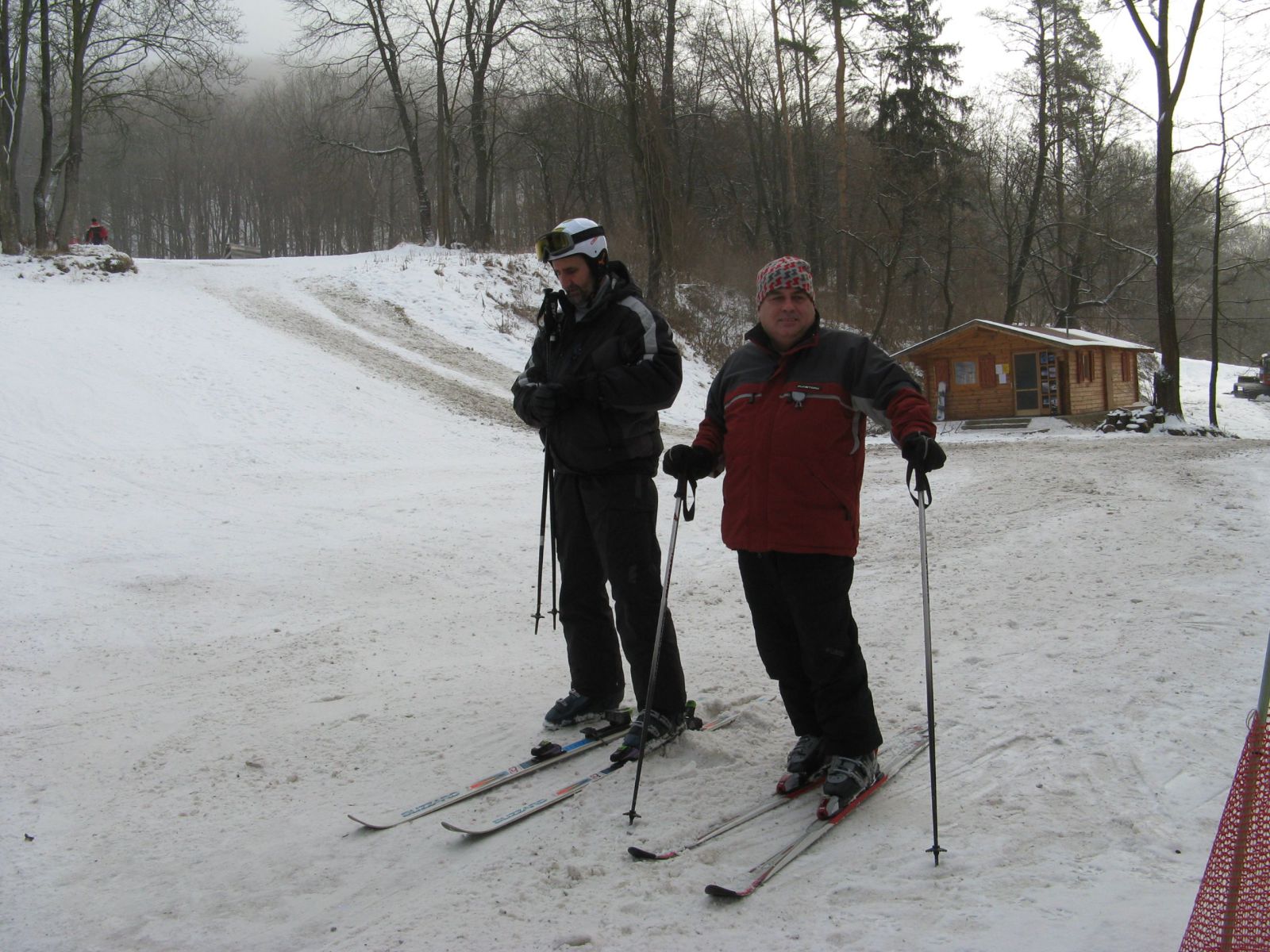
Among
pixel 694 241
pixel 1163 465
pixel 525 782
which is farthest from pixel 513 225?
pixel 525 782

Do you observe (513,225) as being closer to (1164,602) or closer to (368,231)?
(368,231)

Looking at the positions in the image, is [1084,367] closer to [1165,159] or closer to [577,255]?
[1165,159]

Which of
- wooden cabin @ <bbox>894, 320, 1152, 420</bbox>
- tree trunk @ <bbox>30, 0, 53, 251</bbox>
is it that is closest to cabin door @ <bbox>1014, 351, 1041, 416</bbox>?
wooden cabin @ <bbox>894, 320, 1152, 420</bbox>

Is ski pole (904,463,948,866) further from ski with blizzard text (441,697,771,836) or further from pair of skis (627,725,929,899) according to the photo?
ski with blizzard text (441,697,771,836)

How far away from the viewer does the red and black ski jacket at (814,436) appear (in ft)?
10.6

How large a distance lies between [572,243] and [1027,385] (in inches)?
1011

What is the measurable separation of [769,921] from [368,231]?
54442 mm

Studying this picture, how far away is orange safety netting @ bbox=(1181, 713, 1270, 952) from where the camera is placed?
212 centimetres

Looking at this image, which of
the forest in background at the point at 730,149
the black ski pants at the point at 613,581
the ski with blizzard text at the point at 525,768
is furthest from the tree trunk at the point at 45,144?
the ski with blizzard text at the point at 525,768

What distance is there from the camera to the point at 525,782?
3604 mm

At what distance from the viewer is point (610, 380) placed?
374 cm

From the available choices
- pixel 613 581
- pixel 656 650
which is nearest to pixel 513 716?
pixel 613 581

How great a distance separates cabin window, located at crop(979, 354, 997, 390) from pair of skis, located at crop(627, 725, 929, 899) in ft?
83.9

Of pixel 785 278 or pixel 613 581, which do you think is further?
pixel 613 581
